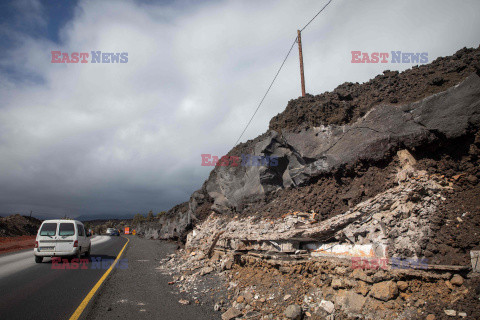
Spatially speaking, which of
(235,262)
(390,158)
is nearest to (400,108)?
(390,158)

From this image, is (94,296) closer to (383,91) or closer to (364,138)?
(364,138)

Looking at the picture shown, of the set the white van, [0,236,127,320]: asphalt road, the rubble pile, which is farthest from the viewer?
the white van

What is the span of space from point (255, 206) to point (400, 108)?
22.8 feet

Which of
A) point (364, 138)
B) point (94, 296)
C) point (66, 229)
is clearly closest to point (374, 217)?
point (364, 138)

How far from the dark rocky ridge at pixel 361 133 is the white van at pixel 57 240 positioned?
25.3 feet

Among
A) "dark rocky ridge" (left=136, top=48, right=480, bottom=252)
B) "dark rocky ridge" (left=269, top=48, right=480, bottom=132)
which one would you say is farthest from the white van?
"dark rocky ridge" (left=269, top=48, right=480, bottom=132)

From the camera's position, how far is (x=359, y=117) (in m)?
7.66

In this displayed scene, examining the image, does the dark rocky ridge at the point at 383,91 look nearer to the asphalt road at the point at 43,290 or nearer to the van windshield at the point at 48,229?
the asphalt road at the point at 43,290

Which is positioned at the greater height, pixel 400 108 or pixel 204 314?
pixel 400 108

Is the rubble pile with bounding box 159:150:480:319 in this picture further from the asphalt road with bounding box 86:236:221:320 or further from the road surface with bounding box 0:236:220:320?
the road surface with bounding box 0:236:220:320

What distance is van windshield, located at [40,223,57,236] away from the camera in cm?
1065

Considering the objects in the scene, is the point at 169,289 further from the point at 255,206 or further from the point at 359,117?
the point at 359,117

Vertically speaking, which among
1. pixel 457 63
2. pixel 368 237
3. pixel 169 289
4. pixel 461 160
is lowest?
pixel 169 289

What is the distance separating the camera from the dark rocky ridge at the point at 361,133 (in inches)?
213
